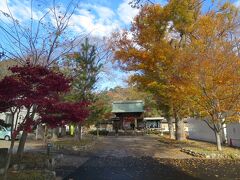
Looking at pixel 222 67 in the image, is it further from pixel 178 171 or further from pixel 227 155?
pixel 178 171

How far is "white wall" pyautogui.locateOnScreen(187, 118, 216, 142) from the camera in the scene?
26067 mm

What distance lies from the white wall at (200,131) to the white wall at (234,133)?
309cm

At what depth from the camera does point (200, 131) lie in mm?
28875

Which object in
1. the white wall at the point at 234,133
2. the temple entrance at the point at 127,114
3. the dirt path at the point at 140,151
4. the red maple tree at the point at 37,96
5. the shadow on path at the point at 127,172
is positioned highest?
the temple entrance at the point at 127,114

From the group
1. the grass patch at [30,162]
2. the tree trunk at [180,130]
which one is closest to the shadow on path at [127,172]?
the grass patch at [30,162]

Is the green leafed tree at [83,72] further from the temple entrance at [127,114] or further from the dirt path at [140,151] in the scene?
the temple entrance at [127,114]

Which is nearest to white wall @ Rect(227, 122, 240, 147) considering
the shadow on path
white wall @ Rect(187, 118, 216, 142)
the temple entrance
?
white wall @ Rect(187, 118, 216, 142)

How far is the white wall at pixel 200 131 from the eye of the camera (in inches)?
1026

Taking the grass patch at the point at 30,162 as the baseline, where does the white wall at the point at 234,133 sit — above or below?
above

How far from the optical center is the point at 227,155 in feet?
50.6

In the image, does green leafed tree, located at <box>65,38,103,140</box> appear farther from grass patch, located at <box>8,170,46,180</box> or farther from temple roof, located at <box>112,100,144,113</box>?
temple roof, located at <box>112,100,144,113</box>

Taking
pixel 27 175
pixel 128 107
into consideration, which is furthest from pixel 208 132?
pixel 27 175

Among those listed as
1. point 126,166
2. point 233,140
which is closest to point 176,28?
point 233,140

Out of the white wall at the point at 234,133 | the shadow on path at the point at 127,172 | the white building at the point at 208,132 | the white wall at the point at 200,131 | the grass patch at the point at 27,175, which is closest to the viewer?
the grass patch at the point at 27,175
